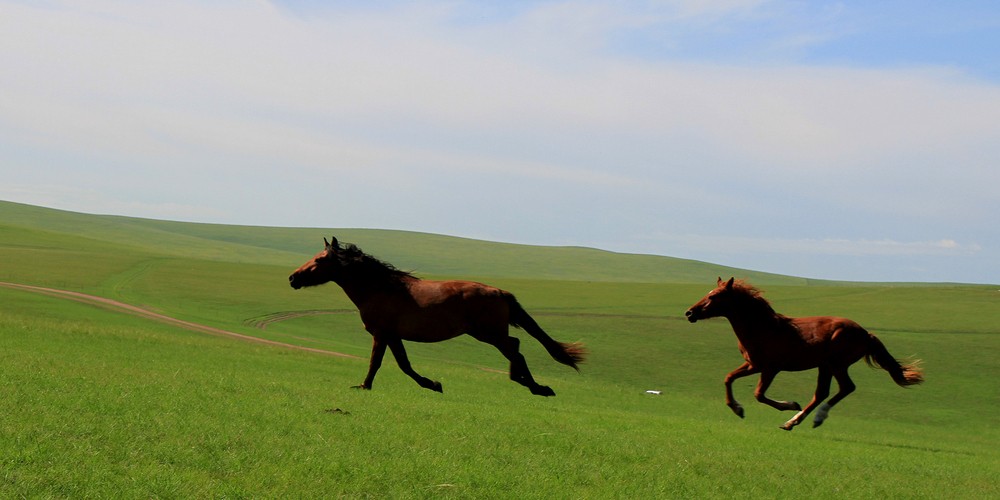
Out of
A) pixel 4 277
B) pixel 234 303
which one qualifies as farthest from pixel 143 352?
pixel 4 277

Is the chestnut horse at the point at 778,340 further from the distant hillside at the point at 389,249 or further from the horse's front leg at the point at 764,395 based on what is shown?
the distant hillside at the point at 389,249

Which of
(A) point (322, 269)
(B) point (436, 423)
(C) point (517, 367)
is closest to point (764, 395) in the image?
(C) point (517, 367)

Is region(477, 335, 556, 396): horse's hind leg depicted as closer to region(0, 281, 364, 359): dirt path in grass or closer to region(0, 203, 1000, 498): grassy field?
region(0, 203, 1000, 498): grassy field

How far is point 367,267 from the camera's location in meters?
14.9

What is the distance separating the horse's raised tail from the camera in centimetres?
1659

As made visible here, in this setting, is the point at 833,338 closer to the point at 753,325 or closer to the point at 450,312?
the point at 753,325

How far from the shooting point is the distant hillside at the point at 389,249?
12789 centimetres

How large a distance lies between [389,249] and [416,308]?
141 metres

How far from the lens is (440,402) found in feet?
46.9

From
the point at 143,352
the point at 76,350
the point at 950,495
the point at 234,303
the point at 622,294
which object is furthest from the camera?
the point at 622,294

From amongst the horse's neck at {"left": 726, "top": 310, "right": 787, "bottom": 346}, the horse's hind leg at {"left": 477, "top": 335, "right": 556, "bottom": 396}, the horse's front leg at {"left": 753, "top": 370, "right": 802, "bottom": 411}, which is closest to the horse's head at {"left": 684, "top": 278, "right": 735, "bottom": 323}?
the horse's neck at {"left": 726, "top": 310, "right": 787, "bottom": 346}

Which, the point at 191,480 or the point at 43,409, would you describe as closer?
the point at 191,480

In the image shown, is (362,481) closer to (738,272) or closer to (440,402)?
(440,402)

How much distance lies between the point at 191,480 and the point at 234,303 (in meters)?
45.0
